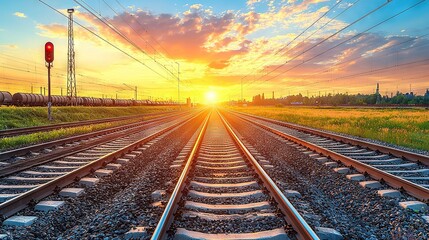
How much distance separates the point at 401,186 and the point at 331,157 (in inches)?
144

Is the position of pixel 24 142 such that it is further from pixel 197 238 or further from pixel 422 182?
pixel 422 182

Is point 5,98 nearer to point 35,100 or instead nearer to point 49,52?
point 35,100

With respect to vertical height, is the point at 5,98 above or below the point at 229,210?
above

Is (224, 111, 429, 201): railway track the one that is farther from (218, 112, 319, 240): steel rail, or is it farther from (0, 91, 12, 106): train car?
(0, 91, 12, 106): train car

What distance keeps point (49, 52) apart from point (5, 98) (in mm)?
22926

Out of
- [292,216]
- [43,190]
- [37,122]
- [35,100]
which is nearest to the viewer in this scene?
[292,216]

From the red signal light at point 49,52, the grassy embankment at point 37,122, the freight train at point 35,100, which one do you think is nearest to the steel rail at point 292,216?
the grassy embankment at point 37,122

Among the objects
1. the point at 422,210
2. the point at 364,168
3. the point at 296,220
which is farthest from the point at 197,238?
the point at 364,168

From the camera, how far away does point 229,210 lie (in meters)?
5.10

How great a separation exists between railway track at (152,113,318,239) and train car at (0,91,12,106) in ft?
138

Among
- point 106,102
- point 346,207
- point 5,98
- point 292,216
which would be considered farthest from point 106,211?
point 106,102

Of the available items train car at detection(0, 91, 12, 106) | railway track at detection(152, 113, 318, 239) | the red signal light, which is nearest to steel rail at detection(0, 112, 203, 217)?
railway track at detection(152, 113, 318, 239)

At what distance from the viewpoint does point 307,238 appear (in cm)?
371

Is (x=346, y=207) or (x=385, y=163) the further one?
(x=385, y=163)
